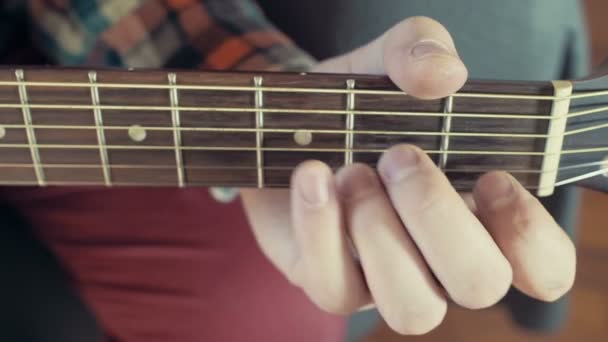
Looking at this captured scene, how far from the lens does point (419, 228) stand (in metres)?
0.49

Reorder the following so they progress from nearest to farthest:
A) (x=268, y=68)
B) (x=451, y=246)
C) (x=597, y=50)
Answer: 1. (x=451, y=246)
2. (x=268, y=68)
3. (x=597, y=50)

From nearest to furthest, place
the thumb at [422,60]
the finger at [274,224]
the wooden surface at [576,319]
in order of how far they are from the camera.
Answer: the thumb at [422,60], the finger at [274,224], the wooden surface at [576,319]

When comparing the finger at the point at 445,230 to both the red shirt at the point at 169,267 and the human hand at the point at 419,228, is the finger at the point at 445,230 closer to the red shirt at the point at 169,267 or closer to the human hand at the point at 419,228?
the human hand at the point at 419,228

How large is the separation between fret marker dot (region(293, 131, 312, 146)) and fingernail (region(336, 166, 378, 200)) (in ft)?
0.11

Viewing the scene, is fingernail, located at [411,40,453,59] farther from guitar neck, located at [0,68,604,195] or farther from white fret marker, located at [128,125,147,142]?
white fret marker, located at [128,125,147,142]

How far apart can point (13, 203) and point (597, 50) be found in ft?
3.19

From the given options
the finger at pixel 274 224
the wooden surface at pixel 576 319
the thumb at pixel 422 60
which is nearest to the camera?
the thumb at pixel 422 60

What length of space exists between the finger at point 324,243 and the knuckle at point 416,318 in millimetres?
44

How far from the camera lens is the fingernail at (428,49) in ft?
1.54

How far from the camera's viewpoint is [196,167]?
54cm

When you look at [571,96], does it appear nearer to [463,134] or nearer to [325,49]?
[463,134]

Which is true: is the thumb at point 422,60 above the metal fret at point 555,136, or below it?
above


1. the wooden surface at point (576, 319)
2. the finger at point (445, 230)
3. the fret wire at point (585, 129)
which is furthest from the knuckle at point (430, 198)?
the wooden surface at point (576, 319)

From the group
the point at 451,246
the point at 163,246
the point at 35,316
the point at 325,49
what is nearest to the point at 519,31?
the point at 325,49
